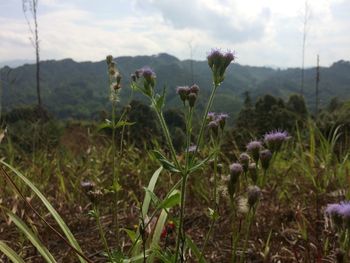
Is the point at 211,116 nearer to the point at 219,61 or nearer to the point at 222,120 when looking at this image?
the point at 222,120

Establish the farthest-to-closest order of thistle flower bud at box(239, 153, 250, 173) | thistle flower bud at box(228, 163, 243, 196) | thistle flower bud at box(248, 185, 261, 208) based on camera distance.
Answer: thistle flower bud at box(239, 153, 250, 173) → thistle flower bud at box(228, 163, 243, 196) → thistle flower bud at box(248, 185, 261, 208)

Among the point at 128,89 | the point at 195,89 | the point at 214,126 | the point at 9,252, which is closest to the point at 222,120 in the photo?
the point at 214,126

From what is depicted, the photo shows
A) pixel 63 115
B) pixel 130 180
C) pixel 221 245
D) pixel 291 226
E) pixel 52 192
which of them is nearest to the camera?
pixel 221 245

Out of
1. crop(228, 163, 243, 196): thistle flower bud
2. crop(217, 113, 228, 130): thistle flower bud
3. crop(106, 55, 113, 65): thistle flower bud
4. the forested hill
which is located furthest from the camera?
the forested hill

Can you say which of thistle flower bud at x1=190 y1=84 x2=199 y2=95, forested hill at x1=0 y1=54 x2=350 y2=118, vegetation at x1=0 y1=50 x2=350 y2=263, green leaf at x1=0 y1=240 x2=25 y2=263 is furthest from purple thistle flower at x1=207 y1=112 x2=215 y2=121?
forested hill at x1=0 y1=54 x2=350 y2=118

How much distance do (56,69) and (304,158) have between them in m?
174

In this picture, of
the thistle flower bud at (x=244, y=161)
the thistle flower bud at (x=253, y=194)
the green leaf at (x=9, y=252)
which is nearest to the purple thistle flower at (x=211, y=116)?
the thistle flower bud at (x=244, y=161)

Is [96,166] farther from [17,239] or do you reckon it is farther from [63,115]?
[63,115]

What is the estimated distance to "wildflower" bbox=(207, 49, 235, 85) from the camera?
72.5 inches

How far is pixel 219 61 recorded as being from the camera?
6.09 feet

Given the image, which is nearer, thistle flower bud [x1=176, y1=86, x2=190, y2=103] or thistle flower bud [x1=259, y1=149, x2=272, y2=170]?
thistle flower bud [x1=259, y1=149, x2=272, y2=170]

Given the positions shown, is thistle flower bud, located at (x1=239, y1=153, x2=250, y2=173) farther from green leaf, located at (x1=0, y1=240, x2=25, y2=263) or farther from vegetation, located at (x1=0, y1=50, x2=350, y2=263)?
green leaf, located at (x1=0, y1=240, x2=25, y2=263)

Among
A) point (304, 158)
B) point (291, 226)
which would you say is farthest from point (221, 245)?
point (304, 158)

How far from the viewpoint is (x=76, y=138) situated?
23.5 feet
